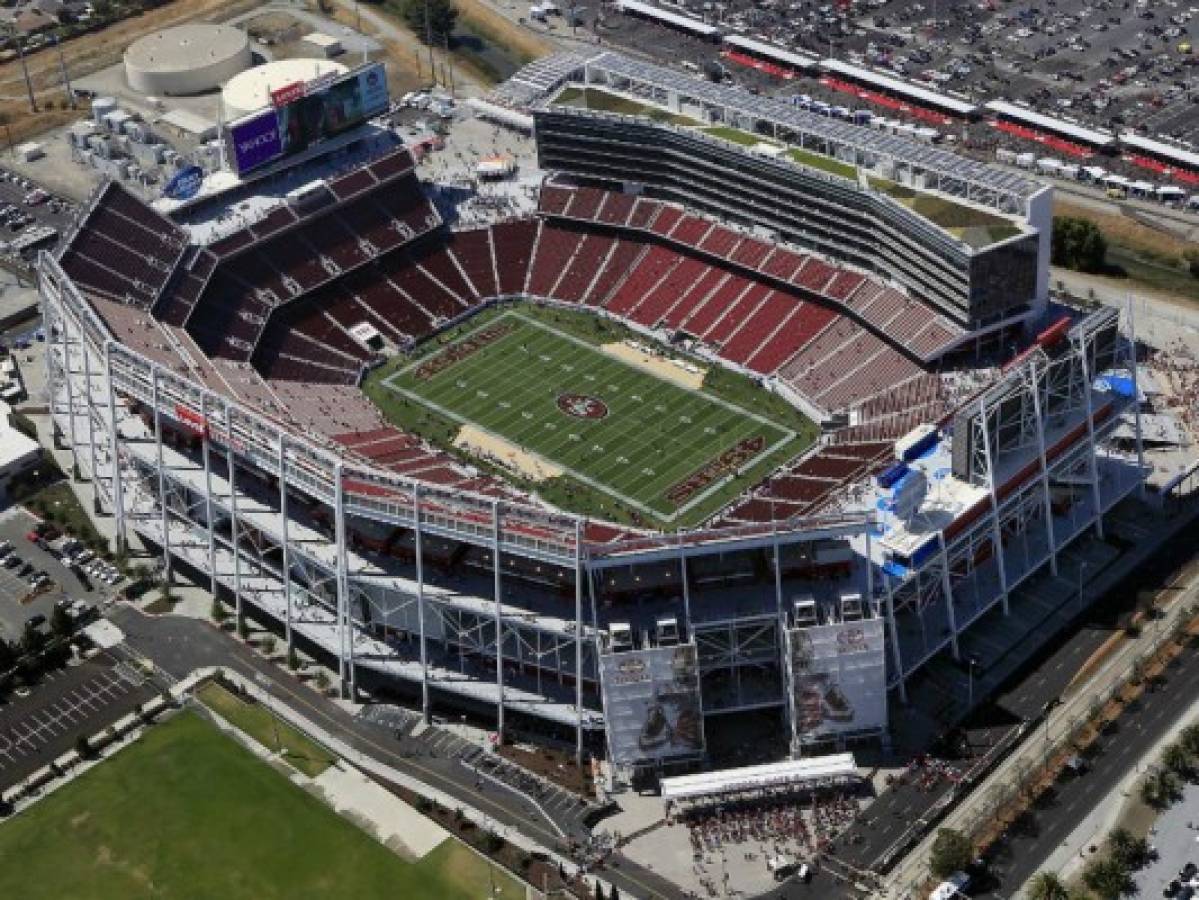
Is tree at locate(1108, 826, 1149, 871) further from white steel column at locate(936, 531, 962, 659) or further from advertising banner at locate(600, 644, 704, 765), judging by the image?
advertising banner at locate(600, 644, 704, 765)

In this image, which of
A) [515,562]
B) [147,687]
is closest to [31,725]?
[147,687]

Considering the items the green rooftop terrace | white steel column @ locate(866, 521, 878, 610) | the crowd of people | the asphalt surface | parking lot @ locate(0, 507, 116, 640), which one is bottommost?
parking lot @ locate(0, 507, 116, 640)

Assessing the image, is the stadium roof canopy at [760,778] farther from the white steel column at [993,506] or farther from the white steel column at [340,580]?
the white steel column at [340,580]

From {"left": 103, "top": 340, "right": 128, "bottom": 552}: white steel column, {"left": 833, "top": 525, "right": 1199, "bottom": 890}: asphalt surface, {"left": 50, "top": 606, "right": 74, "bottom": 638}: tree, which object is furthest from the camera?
{"left": 103, "top": 340, "right": 128, "bottom": 552}: white steel column

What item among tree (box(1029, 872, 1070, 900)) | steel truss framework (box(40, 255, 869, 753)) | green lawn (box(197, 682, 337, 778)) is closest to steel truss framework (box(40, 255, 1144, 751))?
steel truss framework (box(40, 255, 869, 753))

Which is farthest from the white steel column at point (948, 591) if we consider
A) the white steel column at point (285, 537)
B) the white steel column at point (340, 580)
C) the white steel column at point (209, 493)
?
the white steel column at point (209, 493)

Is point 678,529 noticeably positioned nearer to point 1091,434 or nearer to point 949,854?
point 1091,434

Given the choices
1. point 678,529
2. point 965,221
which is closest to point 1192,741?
point 678,529
